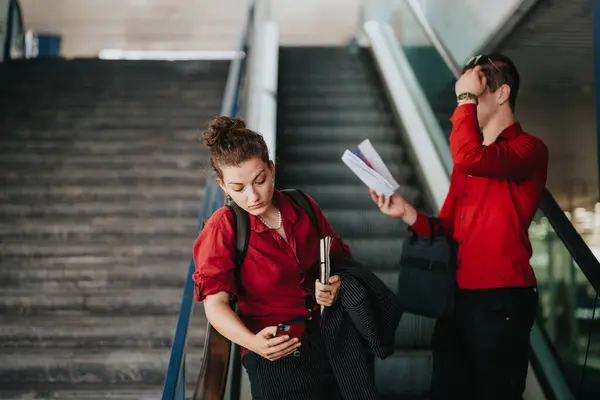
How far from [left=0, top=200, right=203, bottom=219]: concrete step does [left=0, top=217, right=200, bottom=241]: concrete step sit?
0.25 ft

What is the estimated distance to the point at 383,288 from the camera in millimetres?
1898

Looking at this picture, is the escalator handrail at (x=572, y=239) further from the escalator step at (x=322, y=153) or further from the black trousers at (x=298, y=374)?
the escalator step at (x=322, y=153)

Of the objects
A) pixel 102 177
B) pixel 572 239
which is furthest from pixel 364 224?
pixel 102 177

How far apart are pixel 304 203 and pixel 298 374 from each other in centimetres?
A: 51

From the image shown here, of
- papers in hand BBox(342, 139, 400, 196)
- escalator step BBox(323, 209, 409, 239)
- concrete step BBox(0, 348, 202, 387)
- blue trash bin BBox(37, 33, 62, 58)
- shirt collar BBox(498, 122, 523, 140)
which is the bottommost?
concrete step BBox(0, 348, 202, 387)

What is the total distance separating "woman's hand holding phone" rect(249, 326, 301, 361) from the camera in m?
1.60

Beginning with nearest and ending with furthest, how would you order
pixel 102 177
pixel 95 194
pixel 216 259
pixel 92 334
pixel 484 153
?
pixel 216 259 → pixel 484 153 → pixel 92 334 → pixel 95 194 → pixel 102 177

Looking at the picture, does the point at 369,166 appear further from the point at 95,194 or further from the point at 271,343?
the point at 95,194

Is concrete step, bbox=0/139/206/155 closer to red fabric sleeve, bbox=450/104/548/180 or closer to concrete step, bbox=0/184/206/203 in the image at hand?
concrete step, bbox=0/184/206/203

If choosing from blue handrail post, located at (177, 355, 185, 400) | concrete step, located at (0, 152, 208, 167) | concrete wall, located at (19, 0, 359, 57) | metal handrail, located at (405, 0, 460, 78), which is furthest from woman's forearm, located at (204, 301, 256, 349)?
concrete wall, located at (19, 0, 359, 57)

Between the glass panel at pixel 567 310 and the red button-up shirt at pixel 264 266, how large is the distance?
4.85 feet

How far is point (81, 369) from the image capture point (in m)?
3.94

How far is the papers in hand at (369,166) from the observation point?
2.11 metres

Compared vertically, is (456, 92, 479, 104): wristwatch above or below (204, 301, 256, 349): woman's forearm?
above
